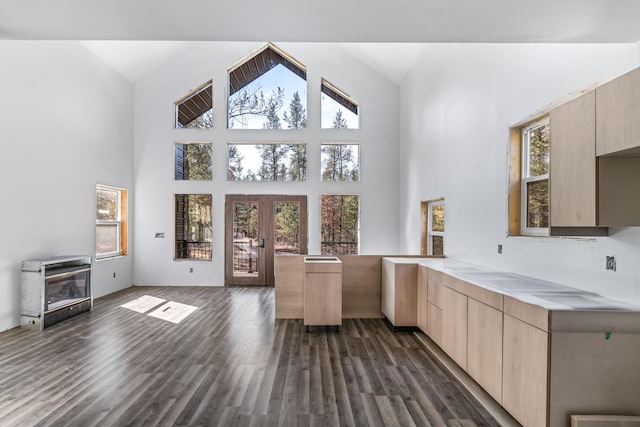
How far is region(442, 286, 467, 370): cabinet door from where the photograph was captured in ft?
9.90

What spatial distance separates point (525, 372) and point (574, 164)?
1341mm

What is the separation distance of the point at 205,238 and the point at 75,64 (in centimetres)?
382

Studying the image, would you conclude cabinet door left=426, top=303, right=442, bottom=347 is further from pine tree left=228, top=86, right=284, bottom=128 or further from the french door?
pine tree left=228, top=86, right=284, bottom=128

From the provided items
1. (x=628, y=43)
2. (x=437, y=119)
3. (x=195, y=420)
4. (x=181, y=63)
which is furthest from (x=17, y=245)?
(x=628, y=43)

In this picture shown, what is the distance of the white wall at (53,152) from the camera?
14.2 feet

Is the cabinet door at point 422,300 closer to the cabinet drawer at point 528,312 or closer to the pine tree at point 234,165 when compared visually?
the cabinet drawer at point 528,312

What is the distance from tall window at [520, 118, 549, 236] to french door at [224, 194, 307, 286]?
4630 mm

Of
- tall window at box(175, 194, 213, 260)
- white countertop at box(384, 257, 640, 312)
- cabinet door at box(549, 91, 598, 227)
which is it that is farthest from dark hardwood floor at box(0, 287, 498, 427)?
tall window at box(175, 194, 213, 260)

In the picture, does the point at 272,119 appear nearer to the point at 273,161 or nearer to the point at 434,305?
the point at 273,161

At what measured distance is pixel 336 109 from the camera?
747 cm

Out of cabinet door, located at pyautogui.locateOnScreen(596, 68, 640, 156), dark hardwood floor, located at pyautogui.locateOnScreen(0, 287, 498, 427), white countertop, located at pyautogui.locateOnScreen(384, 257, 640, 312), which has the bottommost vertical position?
dark hardwood floor, located at pyautogui.locateOnScreen(0, 287, 498, 427)

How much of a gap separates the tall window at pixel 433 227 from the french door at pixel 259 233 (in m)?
2.59

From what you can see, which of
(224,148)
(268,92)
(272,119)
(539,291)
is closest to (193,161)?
(224,148)

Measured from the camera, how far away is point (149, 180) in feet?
23.9
